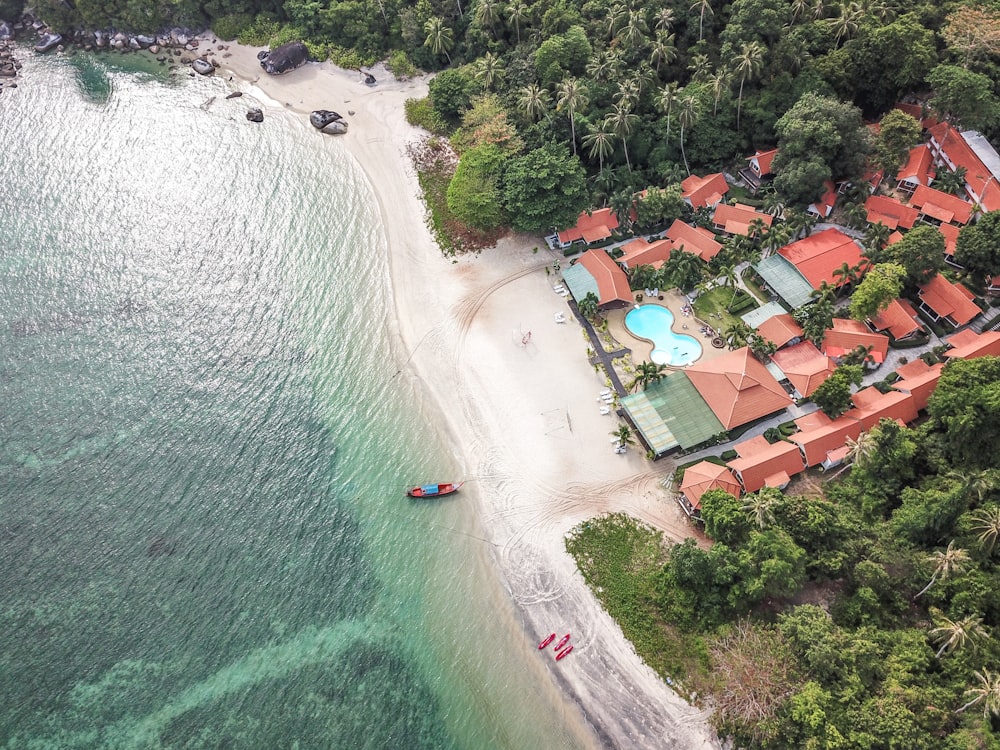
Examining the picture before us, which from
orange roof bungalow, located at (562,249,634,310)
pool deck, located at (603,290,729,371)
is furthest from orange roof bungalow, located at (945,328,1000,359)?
orange roof bungalow, located at (562,249,634,310)

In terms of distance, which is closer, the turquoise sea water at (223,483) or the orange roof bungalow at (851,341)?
the turquoise sea water at (223,483)

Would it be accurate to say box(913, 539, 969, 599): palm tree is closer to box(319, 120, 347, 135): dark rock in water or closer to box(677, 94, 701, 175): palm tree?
box(677, 94, 701, 175): palm tree

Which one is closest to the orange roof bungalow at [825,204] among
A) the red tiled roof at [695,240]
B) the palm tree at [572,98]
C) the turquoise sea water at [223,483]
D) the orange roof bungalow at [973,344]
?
the red tiled roof at [695,240]

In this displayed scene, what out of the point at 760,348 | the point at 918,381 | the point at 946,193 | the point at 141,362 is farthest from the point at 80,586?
the point at 946,193

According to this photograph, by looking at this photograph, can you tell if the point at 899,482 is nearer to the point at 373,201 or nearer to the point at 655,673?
the point at 655,673

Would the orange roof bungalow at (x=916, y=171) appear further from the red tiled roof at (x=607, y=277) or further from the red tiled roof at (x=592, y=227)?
the red tiled roof at (x=607, y=277)

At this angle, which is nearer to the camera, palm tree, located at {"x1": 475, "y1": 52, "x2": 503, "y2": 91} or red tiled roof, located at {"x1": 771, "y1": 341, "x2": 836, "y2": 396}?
red tiled roof, located at {"x1": 771, "y1": 341, "x2": 836, "y2": 396}
